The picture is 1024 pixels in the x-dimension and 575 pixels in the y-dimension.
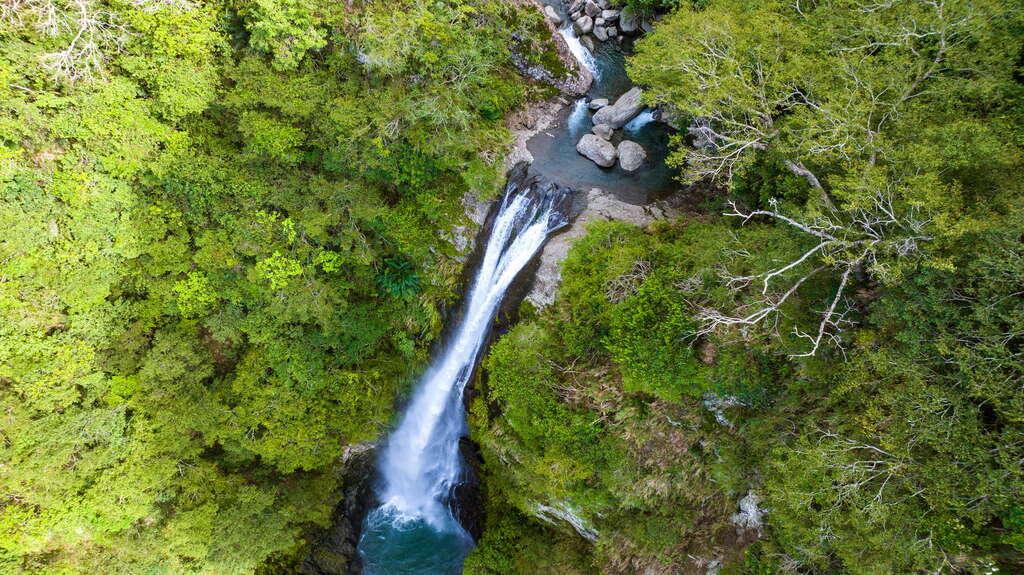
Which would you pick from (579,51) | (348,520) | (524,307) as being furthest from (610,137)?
(348,520)

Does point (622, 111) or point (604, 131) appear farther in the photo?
point (622, 111)

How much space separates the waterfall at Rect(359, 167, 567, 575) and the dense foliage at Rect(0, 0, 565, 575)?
4.73ft

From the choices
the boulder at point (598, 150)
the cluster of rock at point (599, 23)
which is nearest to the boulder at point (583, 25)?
the cluster of rock at point (599, 23)

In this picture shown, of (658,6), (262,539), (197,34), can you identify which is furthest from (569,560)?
(658,6)

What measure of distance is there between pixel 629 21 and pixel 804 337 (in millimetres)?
18641

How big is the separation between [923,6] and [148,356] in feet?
73.0

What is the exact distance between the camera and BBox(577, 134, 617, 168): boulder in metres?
16.0

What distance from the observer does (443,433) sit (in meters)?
15.7

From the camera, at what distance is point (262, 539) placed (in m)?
13.8

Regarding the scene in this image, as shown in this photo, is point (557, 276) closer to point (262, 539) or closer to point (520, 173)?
point (520, 173)

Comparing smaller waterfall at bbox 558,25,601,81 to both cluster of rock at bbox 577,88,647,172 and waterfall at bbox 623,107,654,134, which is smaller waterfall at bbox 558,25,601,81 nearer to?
cluster of rock at bbox 577,88,647,172

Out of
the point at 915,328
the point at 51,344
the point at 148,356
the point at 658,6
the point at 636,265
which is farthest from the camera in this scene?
the point at 658,6

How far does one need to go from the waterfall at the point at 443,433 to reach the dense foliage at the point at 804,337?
2.12 meters

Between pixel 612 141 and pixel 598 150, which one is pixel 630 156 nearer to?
pixel 598 150
